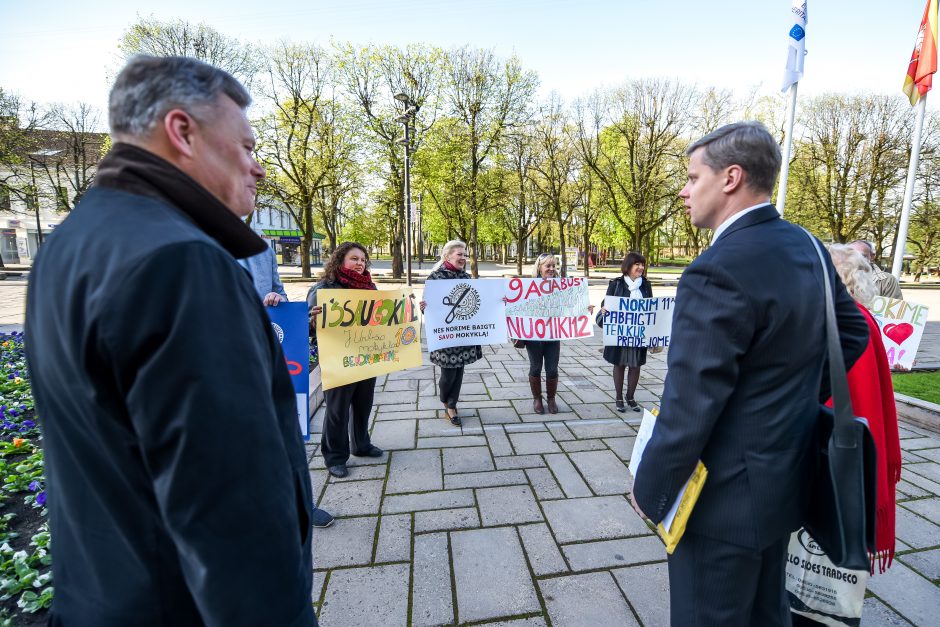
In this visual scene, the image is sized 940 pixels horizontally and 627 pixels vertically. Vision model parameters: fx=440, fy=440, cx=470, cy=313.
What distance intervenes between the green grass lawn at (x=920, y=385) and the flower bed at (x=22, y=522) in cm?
751

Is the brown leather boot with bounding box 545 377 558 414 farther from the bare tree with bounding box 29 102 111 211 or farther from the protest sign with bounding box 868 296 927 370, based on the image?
the bare tree with bounding box 29 102 111 211

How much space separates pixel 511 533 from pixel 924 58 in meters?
10.1

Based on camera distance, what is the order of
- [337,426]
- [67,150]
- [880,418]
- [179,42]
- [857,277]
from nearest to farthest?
[880,418], [857,277], [337,426], [179,42], [67,150]

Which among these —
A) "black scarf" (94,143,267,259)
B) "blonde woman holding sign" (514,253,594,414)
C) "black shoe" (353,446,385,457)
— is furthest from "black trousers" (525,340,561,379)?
"black scarf" (94,143,267,259)

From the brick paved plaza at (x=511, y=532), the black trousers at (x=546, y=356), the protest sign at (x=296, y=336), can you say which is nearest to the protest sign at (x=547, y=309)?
the black trousers at (x=546, y=356)

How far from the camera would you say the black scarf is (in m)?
0.82

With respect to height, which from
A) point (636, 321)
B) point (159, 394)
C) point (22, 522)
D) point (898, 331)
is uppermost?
point (159, 394)

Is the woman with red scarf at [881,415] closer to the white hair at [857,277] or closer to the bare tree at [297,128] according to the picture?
the white hair at [857,277]

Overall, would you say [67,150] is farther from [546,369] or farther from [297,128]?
[546,369]

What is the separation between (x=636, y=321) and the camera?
5.23m

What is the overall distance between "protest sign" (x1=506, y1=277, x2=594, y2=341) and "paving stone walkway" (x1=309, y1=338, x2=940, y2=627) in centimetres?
101

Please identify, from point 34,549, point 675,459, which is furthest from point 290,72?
point 675,459

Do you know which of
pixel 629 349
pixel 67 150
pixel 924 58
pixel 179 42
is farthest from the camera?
pixel 67 150

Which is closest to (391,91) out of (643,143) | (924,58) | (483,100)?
(483,100)
